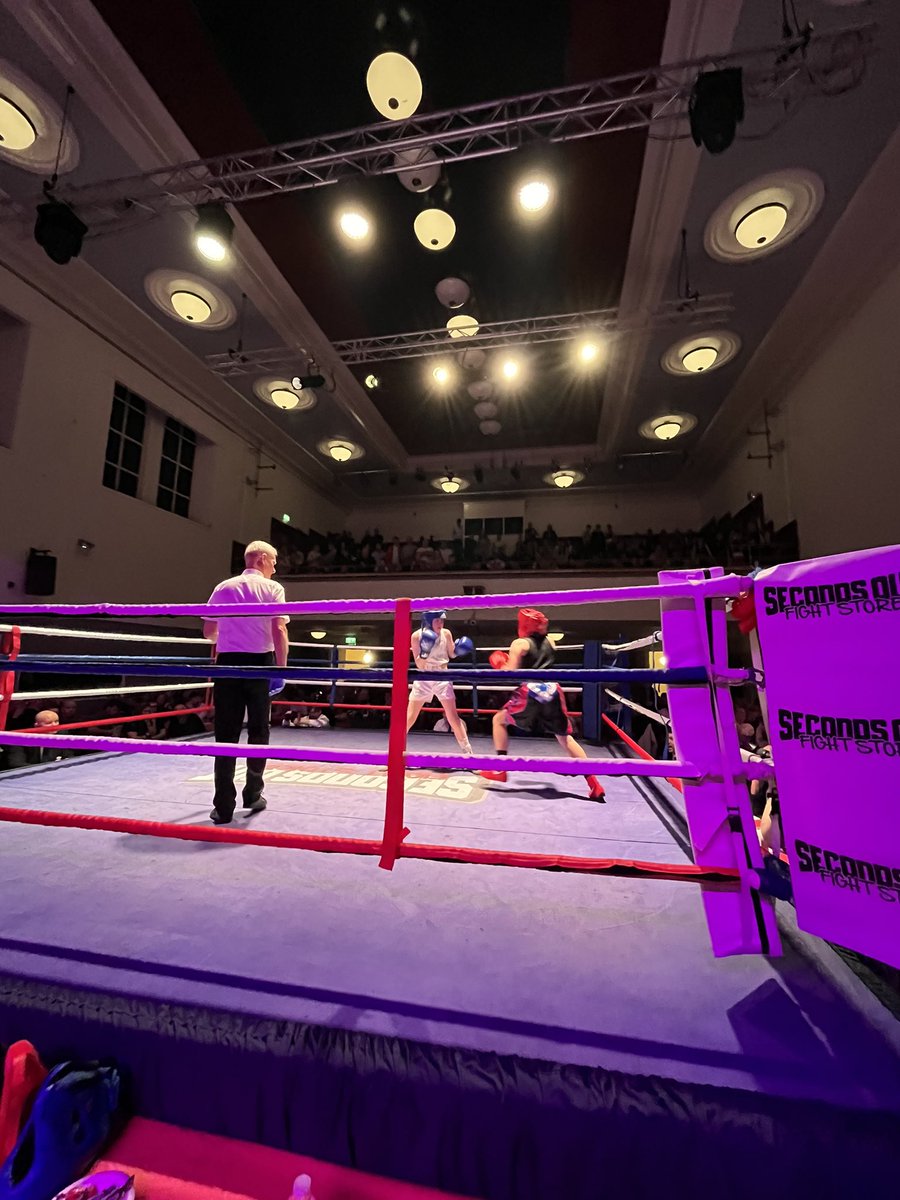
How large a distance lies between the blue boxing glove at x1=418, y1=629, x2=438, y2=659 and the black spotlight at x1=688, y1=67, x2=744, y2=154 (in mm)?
4086

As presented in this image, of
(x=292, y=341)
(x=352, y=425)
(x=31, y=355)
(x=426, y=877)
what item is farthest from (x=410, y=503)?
(x=426, y=877)

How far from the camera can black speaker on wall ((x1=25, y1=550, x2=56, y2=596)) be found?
20.7 feet

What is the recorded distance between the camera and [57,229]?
4.82 meters

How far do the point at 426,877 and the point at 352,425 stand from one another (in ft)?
32.3

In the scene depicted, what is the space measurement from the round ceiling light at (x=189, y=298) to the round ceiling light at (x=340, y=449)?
3775 millimetres

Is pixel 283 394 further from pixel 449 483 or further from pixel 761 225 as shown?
pixel 761 225

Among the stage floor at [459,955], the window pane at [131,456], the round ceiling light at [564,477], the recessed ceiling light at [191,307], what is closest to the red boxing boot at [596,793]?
the stage floor at [459,955]

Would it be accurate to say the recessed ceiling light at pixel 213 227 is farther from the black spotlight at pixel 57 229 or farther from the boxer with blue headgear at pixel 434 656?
the boxer with blue headgear at pixel 434 656

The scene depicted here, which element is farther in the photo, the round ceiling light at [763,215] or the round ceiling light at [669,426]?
the round ceiling light at [669,426]

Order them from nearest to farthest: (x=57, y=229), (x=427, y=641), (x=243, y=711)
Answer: (x=243, y=711), (x=427, y=641), (x=57, y=229)

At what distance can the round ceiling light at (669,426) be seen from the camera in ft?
31.2

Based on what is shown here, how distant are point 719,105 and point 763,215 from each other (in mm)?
2072

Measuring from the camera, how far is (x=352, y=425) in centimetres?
1027

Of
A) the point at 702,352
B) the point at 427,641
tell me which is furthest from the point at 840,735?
the point at 702,352
